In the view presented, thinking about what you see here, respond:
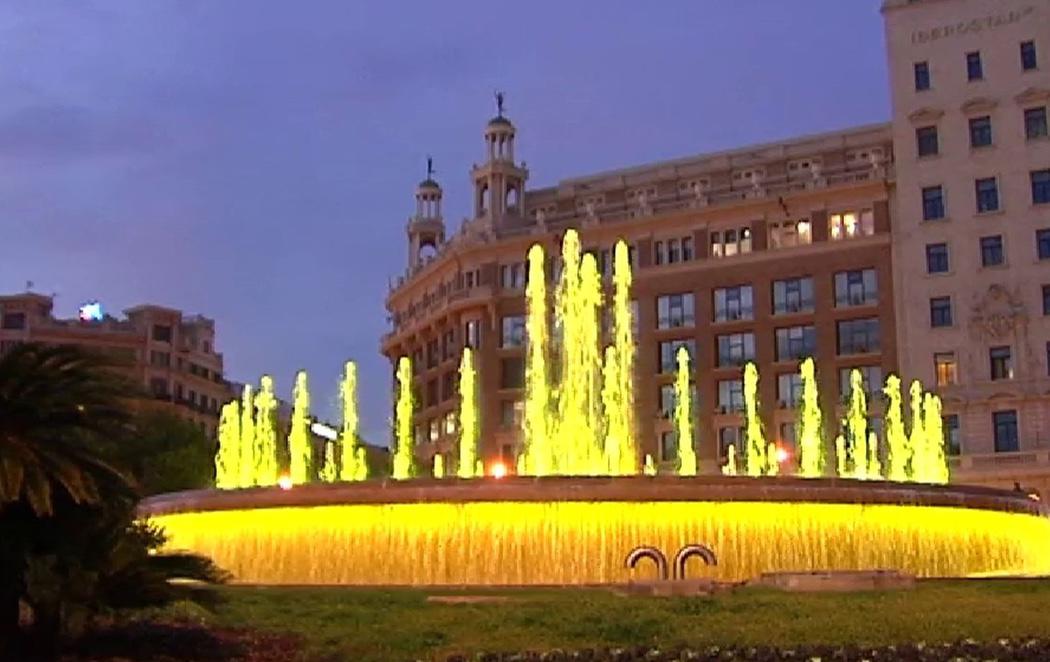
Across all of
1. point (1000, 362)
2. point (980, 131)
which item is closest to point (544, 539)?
point (1000, 362)

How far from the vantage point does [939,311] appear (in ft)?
194

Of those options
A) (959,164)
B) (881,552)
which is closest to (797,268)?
(959,164)

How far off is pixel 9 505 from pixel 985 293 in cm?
5136

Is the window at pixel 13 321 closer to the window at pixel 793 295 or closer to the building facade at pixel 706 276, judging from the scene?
the building facade at pixel 706 276

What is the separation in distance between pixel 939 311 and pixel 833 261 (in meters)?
7.95

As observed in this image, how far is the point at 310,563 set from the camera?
24.0m

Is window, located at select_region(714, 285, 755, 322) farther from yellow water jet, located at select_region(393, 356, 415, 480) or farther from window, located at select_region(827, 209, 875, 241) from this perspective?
yellow water jet, located at select_region(393, 356, 415, 480)

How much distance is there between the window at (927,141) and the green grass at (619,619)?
4505cm

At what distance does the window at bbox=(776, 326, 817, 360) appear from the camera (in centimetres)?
6594

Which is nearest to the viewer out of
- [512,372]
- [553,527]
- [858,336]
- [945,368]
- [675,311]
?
[553,527]

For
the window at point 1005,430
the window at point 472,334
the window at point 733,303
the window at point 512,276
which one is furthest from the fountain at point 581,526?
the window at point 472,334

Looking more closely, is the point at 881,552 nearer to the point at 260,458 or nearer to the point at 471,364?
the point at 260,458

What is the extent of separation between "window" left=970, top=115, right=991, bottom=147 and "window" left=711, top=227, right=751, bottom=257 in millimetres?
12896

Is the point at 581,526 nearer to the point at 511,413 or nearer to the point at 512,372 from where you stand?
the point at 511,413
